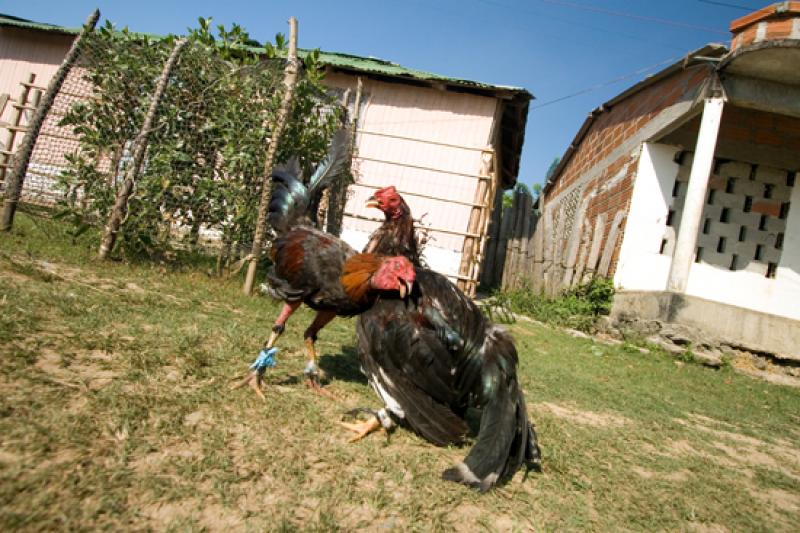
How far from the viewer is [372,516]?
206cm

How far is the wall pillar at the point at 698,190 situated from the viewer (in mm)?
7824

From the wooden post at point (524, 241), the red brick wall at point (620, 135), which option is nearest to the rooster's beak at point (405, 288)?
the red brick wall at point (620, 135)

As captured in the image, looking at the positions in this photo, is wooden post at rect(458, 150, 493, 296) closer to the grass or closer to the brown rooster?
the grass

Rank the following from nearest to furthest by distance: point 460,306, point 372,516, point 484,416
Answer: point 372,516 < point 484,416 < point 460,306

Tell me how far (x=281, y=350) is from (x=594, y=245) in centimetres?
865

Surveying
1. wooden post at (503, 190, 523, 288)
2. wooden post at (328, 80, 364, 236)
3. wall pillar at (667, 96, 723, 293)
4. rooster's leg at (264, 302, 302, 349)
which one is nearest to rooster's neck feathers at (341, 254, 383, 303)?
rooster's leg at (264, 302, 302, 349)

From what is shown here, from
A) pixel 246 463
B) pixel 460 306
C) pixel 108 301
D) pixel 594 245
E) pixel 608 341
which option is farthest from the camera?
pixel 594 245

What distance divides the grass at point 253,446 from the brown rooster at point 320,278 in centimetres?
44

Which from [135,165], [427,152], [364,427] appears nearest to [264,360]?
[364,427]

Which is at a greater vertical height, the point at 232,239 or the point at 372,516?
the point at 232,239

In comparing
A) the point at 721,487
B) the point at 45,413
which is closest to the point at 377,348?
the point at 45,413

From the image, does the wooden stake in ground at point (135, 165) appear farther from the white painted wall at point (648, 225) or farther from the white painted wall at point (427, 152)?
the white painted wall at point (648, 225)

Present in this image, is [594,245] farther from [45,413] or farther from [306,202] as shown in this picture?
[45,413]

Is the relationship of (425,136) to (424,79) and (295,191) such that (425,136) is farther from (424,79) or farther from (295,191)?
(295,191)
